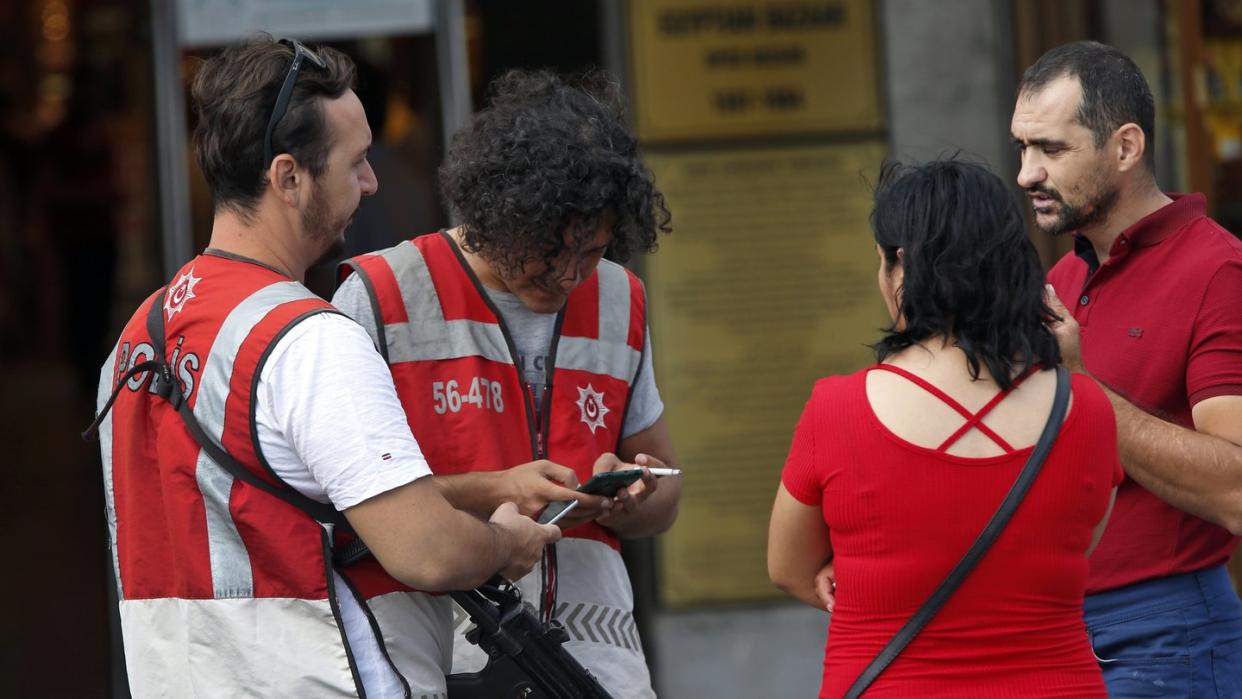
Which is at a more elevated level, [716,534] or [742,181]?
[742,181]

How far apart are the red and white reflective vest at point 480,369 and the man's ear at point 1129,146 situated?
40.3 inches

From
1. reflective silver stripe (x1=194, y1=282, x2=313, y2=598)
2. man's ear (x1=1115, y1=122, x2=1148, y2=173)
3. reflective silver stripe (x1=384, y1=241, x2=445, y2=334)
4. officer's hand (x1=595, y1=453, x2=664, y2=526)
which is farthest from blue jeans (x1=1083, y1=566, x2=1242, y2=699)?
reflective silver stripe (x1=194, y1=282, x2=313, y2=598)

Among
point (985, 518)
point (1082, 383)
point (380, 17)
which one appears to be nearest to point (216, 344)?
point (985, 518)

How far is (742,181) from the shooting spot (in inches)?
229

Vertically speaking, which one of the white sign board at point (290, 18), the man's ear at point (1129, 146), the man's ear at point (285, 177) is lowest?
the man's ear at point (1129, 146)

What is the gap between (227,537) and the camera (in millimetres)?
2342

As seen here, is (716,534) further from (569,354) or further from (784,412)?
(569,354)

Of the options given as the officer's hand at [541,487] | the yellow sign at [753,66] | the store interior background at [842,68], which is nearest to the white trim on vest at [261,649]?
the officer's hand at [541,487]

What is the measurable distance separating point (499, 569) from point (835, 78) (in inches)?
148

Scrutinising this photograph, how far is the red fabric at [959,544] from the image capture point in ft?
7.82

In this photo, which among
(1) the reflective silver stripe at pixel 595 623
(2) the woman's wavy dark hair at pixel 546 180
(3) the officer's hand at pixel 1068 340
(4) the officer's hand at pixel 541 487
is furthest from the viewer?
(1) the reflective silver stripe at pixel 595 623

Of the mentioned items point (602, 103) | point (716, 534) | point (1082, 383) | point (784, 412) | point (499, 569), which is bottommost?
point (716, 534)

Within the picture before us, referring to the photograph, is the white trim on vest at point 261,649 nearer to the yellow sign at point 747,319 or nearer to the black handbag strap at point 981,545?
the black handbag strap at point 981,545

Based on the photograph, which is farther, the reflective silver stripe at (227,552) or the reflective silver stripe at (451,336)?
the reflective silver stripe at (451,336)
